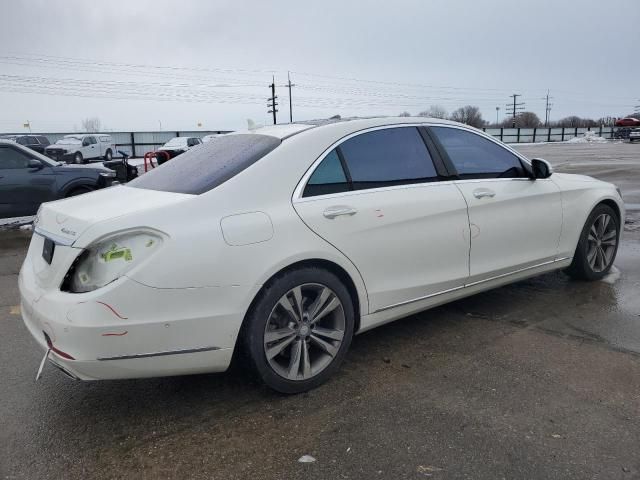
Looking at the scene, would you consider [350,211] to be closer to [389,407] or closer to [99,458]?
[389,407]

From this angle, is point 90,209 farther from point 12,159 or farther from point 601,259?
point 12,159

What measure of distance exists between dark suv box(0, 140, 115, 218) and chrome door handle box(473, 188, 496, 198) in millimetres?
7514

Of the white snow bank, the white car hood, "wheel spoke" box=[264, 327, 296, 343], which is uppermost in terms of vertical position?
the white car hood

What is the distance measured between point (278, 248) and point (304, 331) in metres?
0.53

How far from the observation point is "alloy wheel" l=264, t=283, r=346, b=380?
123 inches

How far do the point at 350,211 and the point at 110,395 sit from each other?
1788 mm

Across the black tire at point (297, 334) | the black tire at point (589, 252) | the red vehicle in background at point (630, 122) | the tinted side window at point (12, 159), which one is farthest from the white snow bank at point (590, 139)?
the black tire at point (297, 334)

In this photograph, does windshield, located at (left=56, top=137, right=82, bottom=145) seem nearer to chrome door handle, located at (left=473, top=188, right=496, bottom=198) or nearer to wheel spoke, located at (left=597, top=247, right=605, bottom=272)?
wheel spoke, located at (left=597, top=247, right=605, bottom=272)

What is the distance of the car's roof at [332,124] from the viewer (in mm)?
3658

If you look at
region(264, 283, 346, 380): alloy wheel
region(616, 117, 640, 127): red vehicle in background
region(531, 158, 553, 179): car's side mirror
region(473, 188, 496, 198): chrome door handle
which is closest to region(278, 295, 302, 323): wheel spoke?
region(264, 283, 346, 380): alloy wheel

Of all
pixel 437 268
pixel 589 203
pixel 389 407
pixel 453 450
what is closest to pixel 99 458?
pixel 389 407

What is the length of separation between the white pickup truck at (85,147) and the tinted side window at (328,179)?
2690cm

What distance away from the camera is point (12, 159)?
9.35 m

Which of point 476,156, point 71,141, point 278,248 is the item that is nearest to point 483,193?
point 476,156
